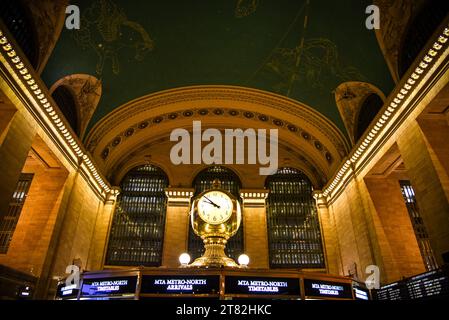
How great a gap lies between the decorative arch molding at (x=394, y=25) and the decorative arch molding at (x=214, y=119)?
3.79 m

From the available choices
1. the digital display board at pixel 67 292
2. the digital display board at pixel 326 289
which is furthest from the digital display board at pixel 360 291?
the digital display board at pixel 67 292

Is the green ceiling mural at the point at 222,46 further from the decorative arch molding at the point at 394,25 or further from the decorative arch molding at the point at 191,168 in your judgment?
the decorative arch molding at the point at 191,168

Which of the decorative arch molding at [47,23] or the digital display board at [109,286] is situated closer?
the digital display board at [109,286]

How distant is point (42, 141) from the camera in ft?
30.7

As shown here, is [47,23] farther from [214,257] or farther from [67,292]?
[214,257]

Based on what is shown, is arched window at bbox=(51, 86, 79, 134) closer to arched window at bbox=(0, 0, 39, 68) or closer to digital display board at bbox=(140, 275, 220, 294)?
arched window at bbox=(0, 0, 39, 68)

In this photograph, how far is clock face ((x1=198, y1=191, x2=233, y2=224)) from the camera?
3.40 meters

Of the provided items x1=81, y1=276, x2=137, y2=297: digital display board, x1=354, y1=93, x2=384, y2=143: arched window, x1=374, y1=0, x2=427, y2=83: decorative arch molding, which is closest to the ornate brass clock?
x1=81, y1=276, x2=137, y2=297: digital display board

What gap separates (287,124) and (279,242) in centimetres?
543

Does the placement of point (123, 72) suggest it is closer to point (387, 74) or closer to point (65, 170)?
point (65, 170)

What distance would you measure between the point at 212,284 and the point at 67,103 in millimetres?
10519

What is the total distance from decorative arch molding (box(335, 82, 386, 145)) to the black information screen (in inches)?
388

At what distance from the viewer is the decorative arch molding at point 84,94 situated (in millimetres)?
10508

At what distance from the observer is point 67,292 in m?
2.98
